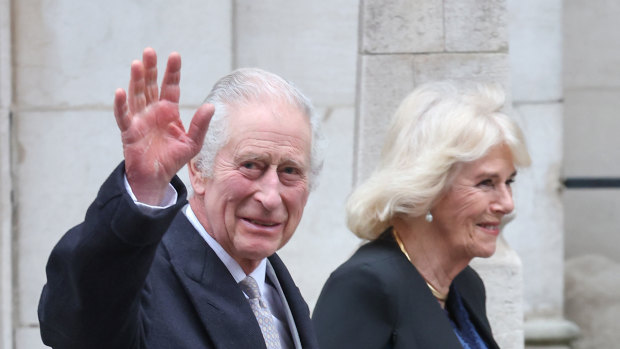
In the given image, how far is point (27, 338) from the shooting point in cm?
528

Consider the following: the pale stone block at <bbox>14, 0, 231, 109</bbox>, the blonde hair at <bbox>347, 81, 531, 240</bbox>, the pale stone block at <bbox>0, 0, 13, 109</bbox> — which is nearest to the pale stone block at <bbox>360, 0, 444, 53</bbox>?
the blonde hair at <bbox>347, 81, 531, 240</bbox>

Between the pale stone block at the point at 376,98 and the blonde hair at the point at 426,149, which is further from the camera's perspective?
the pale stone block at the point at 376,98

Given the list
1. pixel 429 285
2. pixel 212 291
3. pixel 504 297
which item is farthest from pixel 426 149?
pixel 212 291

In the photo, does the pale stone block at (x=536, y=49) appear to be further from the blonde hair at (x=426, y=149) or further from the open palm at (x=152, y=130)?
the open palm at (x=152, y=130)

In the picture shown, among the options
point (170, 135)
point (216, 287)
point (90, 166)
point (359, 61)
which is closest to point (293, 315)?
point (216, 287)

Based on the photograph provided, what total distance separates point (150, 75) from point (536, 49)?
426 cm

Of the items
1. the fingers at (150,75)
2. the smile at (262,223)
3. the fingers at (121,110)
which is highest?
the fingers at (150,75)

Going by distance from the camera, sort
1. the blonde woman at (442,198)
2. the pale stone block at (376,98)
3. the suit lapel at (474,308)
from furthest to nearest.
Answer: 1. the pale stone block at (376,98)
2. the suit lapel at (474,308)
3. the blonde woman at (442,198)

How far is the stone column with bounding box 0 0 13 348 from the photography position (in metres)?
5.22

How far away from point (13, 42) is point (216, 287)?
3.66m

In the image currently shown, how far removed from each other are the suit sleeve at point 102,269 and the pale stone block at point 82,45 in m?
3.73

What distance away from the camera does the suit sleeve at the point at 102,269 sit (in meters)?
1.53

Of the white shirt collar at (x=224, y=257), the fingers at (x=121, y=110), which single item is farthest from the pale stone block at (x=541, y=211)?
the fingers at (x=121, y=110)

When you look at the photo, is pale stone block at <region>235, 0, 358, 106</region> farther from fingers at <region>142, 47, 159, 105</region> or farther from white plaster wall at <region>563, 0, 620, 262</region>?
fingers at <region>142, 47, 159, 105</region>
